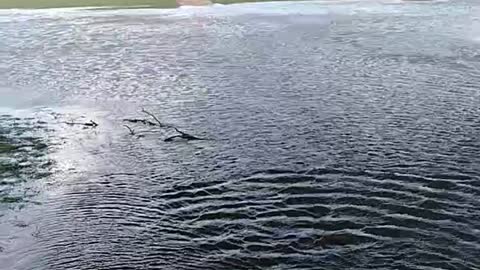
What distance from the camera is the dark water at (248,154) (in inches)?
255

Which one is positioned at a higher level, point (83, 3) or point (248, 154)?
point (83, 3)

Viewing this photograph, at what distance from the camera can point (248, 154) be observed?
8672mm

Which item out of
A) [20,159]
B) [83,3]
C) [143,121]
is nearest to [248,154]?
[143,121]

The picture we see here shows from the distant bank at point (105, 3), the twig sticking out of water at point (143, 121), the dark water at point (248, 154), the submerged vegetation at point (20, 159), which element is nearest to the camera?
the dark water at point (248, 154)

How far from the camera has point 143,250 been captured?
6.44 m

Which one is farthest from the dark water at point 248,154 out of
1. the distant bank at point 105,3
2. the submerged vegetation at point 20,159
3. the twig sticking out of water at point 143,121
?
the distant bank at point 105,3

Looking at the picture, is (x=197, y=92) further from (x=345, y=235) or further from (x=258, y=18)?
(x=258, y=18)

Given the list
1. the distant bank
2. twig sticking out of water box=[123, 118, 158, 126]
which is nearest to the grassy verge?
the distant bank

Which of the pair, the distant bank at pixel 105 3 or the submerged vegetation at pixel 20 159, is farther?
the distant bank at pixel 105 3

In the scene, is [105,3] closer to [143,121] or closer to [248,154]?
[143,121]

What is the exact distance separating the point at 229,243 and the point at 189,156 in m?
2.36

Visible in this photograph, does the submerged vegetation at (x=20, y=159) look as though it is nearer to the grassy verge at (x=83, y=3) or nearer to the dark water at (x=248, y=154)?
the dark water at (x=248, y=154)

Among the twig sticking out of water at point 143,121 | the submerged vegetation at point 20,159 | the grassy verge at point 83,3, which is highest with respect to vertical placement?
the grassy verge at point 83,3

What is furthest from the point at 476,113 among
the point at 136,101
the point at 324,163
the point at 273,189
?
the point at 136,101
